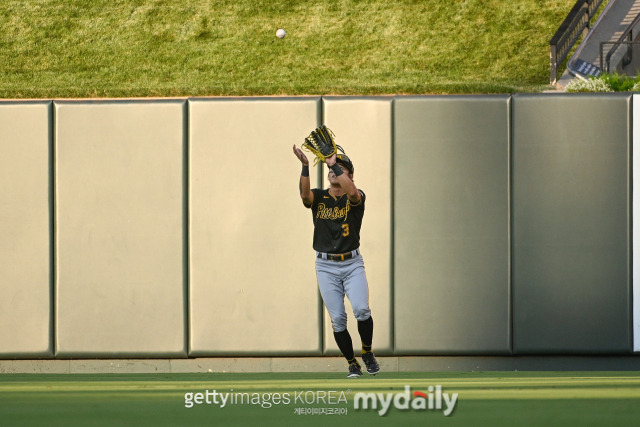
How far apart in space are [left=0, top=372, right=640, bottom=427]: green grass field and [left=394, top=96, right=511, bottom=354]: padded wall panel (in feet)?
1.68

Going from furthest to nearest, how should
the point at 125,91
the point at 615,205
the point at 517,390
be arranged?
the point at 125,91, the point at 615,205, the point at 517,390

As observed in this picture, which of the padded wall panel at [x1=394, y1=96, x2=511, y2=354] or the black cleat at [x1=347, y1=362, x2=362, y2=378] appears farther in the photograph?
the padded wall panel at [x1=394, y1=96, x2=511, y2=354]

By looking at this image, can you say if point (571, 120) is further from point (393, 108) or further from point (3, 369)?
point (3, 369)

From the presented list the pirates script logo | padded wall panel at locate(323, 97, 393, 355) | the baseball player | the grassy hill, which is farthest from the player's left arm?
the grassy hill

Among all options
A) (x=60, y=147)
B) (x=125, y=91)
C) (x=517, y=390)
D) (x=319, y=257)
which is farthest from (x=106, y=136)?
(x=125, y=91)

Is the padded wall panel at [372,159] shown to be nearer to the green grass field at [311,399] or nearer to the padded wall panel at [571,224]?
the green grass field at [311,399]

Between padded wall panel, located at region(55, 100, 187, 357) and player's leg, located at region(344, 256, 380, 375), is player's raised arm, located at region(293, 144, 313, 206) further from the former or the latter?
padded wall panel, located at region(55, 100, 187, 357)

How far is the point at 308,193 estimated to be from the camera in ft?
21.5

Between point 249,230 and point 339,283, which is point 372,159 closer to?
point 249,230

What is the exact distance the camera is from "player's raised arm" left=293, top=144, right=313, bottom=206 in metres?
6.34

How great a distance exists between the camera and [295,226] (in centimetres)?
780

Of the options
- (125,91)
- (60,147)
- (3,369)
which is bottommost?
(3,369)

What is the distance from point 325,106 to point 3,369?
4.08 meters

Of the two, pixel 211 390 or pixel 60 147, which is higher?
pixel 60 147
